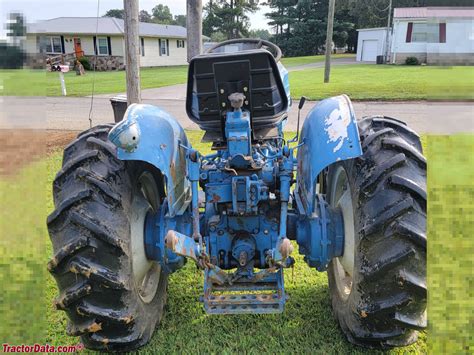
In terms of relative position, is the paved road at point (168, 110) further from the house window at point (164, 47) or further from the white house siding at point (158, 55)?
the house window at point (164, 47)

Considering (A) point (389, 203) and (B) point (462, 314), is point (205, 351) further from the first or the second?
(B) point (462, 314)

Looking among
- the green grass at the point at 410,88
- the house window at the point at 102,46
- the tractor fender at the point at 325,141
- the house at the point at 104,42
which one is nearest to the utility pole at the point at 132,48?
the green grass at the point at 410,88

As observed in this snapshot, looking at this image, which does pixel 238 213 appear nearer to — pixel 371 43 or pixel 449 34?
pixel 449 34

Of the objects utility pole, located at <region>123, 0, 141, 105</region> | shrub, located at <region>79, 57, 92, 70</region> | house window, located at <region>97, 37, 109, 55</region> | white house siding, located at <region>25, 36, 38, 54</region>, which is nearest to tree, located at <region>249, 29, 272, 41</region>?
house window, located at <region>97, 37, 109, 55</region>

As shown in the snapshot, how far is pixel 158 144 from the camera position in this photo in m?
2.86

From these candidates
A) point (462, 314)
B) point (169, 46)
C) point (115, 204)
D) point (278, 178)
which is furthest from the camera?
point (169, 46)

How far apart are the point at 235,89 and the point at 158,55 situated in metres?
45.5

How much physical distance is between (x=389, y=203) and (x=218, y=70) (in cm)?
144

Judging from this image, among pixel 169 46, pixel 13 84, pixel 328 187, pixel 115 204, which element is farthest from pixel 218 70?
pixel 169 46

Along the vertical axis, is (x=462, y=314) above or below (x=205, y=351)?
above

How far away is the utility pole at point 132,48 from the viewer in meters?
8.02

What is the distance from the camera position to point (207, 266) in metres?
2.81

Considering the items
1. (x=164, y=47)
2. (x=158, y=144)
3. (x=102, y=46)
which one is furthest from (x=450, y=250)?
(x=164, y=47)

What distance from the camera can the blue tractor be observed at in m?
2.49
